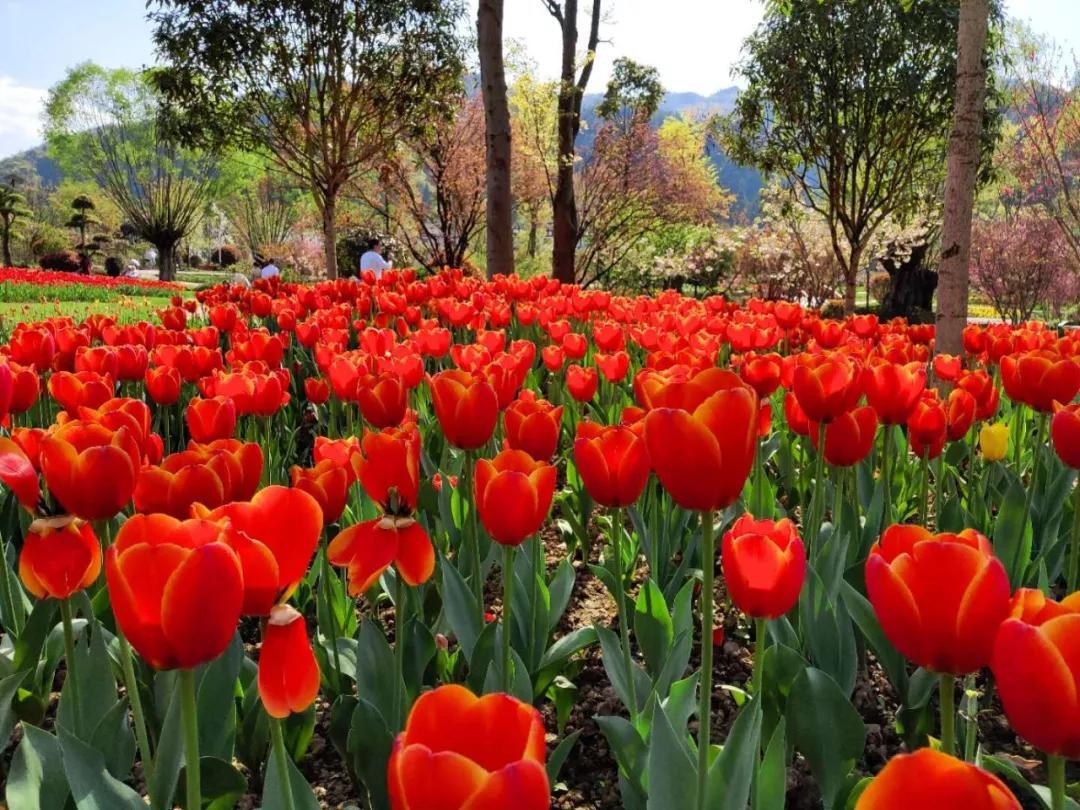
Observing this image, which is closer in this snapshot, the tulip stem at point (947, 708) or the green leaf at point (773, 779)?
the tulip stem at point (947, 708)

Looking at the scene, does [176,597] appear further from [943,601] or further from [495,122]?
[495,122]

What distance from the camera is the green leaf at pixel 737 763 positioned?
1.07 metres

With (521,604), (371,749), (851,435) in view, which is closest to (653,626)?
(521,604)

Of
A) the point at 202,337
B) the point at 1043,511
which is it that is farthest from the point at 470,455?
the point at 202,337

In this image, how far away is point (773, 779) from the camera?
116 centimetres

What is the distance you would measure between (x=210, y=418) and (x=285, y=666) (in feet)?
3.74

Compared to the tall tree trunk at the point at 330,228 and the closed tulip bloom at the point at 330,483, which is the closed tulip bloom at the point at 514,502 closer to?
the closed tulip bloom at the point at 330,483

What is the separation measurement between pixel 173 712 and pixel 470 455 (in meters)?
0.95

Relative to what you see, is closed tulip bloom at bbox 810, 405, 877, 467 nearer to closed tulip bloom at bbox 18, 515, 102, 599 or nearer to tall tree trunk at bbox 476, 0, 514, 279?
closed tulip bloom at bbox 18, 515, 102, 599

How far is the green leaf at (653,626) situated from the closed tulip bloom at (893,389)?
2.43 feet

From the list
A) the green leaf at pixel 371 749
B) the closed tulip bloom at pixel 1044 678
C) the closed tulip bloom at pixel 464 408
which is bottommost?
the green leaf at pixel 371 749

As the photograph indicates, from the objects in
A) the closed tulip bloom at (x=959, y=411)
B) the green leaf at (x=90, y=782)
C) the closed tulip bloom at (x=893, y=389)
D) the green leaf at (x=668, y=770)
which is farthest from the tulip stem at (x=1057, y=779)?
the closed tulip bloom at (x=959, y=411)

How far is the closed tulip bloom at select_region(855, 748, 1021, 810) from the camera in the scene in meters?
0.50

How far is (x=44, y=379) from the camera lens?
10.4 feet
